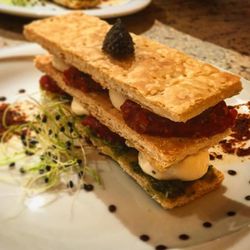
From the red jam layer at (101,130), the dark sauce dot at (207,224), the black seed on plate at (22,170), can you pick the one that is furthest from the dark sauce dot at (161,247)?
the black seed on plate at (22,170)

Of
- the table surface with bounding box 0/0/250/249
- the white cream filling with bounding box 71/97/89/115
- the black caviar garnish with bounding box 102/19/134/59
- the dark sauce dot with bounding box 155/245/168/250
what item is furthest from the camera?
the table surface with bounding box 0/0/250/249

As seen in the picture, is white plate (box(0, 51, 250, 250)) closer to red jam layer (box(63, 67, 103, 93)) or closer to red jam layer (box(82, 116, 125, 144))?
red jam layer (box(82, 116, 125, 144))

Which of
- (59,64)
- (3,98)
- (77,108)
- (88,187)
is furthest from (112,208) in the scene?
(3,98)

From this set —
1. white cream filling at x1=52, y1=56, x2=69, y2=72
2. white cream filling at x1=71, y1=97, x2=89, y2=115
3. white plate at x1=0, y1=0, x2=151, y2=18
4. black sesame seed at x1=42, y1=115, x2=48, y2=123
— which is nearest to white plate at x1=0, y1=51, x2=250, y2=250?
white cream filling at x1=71, y1=97, x2=89, y2=115

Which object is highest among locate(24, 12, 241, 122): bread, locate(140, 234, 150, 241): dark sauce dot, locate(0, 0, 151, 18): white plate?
locate(24, 12, 241, 122): bread

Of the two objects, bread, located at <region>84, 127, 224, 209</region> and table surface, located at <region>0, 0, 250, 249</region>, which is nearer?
bread, located at <region>84, 127, 224, 209</region>

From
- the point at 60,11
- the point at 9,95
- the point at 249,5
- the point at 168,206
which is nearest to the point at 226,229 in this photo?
the point at 168,206

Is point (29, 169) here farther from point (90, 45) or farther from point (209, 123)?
point (209, 123)

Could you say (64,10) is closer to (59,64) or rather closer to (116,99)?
(59,64)
